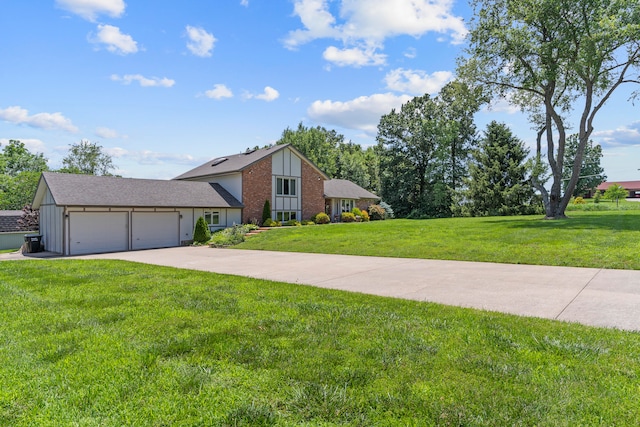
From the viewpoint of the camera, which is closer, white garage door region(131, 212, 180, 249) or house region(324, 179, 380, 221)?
white garage door region(131, 212, 180, 249)

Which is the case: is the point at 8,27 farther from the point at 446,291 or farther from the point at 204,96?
the point at 446,291

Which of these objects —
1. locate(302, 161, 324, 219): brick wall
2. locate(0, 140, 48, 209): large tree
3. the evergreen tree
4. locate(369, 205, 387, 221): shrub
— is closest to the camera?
locate(302, 161, 324, 219): brick wall

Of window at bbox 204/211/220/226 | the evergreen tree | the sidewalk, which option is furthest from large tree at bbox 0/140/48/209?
the evergreen tree

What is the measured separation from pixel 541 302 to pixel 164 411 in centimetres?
575

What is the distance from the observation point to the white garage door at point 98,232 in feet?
60.5

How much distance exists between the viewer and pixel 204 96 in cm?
1742

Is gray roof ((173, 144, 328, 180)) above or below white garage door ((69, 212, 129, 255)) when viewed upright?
above

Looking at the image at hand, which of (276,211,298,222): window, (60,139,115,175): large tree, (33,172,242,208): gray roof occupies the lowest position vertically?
(276,211,298,222): window

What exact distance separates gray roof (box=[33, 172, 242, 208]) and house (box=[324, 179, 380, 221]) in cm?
1057

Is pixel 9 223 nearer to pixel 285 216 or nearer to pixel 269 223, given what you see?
pixel 269 223

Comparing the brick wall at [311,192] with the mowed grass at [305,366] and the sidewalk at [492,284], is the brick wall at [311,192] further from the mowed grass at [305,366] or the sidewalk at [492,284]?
the mowed grass at [305,366]

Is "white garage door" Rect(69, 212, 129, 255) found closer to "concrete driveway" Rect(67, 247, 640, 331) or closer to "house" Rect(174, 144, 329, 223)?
"house" Rect(174, 144, 329, 223)

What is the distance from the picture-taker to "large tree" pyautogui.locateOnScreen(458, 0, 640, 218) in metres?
18.4

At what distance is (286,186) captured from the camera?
28219 mm
